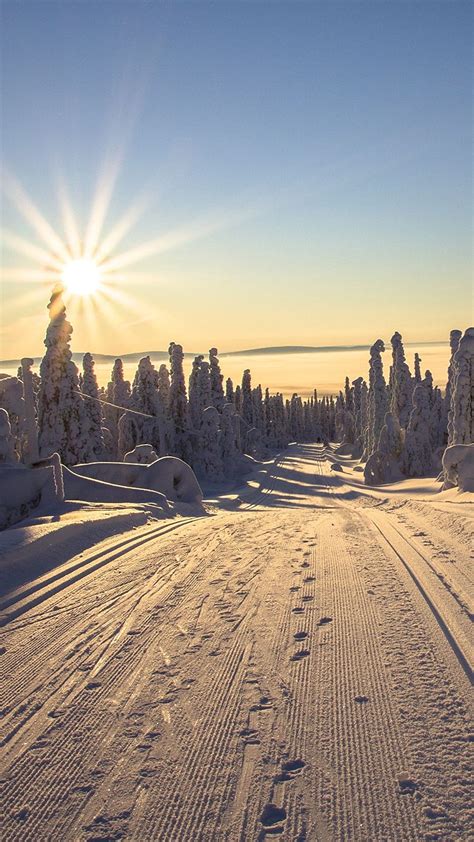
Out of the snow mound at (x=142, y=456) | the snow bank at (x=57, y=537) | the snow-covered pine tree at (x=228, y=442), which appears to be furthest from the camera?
the snow-covered pine tree at (x=228, y=442)

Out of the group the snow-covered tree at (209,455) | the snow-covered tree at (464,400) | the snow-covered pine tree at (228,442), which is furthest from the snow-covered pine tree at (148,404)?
the snow-covered tree at (464,400)

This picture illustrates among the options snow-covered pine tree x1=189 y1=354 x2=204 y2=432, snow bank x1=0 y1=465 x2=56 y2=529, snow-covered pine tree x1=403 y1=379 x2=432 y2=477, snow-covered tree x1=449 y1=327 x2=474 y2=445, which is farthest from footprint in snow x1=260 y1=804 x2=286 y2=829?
snow-covered pine tree x1=189 y1=354 x2=204 y2=432

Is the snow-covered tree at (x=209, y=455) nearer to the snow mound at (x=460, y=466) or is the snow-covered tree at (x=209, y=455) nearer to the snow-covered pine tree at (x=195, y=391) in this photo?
the snow-covered pine tree at (x=195, y=391)

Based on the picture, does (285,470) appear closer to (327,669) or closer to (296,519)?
(296,519)

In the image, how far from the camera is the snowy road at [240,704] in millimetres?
2980

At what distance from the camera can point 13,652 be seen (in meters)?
5.13

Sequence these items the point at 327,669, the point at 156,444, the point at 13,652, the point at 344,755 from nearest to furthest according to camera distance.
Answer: the point at 344,755
the point at 327,669
the point at 13,652
the point at 156,444

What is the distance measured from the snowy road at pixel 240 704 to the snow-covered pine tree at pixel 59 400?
22.8m

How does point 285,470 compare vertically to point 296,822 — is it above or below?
below

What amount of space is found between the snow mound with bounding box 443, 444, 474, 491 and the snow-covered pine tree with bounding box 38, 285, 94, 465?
1699 cm

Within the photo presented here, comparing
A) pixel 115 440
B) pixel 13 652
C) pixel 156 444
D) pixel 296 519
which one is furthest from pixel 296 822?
pixel 115 440

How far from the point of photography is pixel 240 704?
4.03 meters

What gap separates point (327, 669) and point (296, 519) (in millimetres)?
9178

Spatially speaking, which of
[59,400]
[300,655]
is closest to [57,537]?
[300,655]
